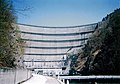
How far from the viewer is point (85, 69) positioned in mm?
106312

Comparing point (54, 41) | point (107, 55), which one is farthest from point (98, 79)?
point (54, 41)

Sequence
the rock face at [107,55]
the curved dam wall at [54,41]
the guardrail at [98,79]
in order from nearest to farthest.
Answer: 1. the guardrail at [98,79]
2. the rock face at [107,55]
3. the curved dam wall at [54,41]

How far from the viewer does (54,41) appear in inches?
6698

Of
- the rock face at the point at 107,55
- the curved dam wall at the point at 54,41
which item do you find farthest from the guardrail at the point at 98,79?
the curved dam wall at the point at 54,41

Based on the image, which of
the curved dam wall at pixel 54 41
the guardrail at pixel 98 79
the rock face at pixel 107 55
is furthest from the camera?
the curved dam wall at pixel 54 41

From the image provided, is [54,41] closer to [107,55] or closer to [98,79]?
[107,55]

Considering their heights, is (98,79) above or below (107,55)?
below

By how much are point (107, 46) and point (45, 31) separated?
8094 centimetres

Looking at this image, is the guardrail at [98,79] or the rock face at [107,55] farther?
the rock face at [107,55]

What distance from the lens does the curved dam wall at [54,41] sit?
542 feet

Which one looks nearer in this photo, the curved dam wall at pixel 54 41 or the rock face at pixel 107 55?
the rock face at pixel 107 55

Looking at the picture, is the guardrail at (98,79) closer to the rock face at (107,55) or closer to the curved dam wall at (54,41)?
the rock face at (107,55)

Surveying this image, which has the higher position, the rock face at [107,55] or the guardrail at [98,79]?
the rock face at [107,55]

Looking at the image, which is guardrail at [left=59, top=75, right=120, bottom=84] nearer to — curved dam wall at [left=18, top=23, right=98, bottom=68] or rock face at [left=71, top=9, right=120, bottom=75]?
rock face at [left=71, top=9, right=120, bottom=75]
